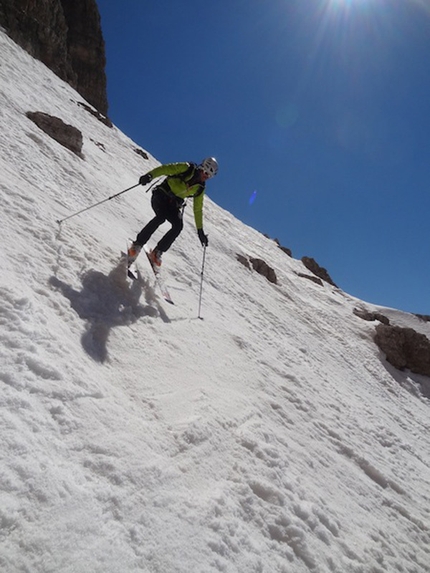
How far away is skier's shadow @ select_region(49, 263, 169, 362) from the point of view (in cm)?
448

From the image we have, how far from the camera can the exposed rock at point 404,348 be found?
51.9 ft

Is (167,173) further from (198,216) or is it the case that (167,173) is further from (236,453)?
(236,453)

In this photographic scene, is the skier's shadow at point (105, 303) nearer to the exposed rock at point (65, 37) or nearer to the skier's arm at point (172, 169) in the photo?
the skier's arm at point (172, 169)

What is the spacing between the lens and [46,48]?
37.8 metres

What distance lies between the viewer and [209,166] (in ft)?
25.5

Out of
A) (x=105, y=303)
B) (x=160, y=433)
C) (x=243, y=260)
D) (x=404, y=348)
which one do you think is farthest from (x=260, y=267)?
(x=160, y=433)

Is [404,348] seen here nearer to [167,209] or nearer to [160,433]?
[167,209]

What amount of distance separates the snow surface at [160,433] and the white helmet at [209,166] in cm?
253

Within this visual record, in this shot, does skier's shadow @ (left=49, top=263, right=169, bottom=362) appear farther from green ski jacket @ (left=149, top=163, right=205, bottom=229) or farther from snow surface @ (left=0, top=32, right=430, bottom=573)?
green ski jacket @ (left=149, top=163, right=205, bottom=229)

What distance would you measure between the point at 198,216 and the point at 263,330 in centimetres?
360

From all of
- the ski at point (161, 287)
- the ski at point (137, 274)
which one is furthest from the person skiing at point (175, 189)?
the ski at point (137, 274)

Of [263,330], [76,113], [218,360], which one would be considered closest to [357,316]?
[263,330]

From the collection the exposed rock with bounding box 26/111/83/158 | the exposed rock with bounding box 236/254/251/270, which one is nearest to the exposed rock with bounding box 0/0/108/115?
the exposed rock with bounding box 26/111/83/158

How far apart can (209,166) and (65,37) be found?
174 feet
